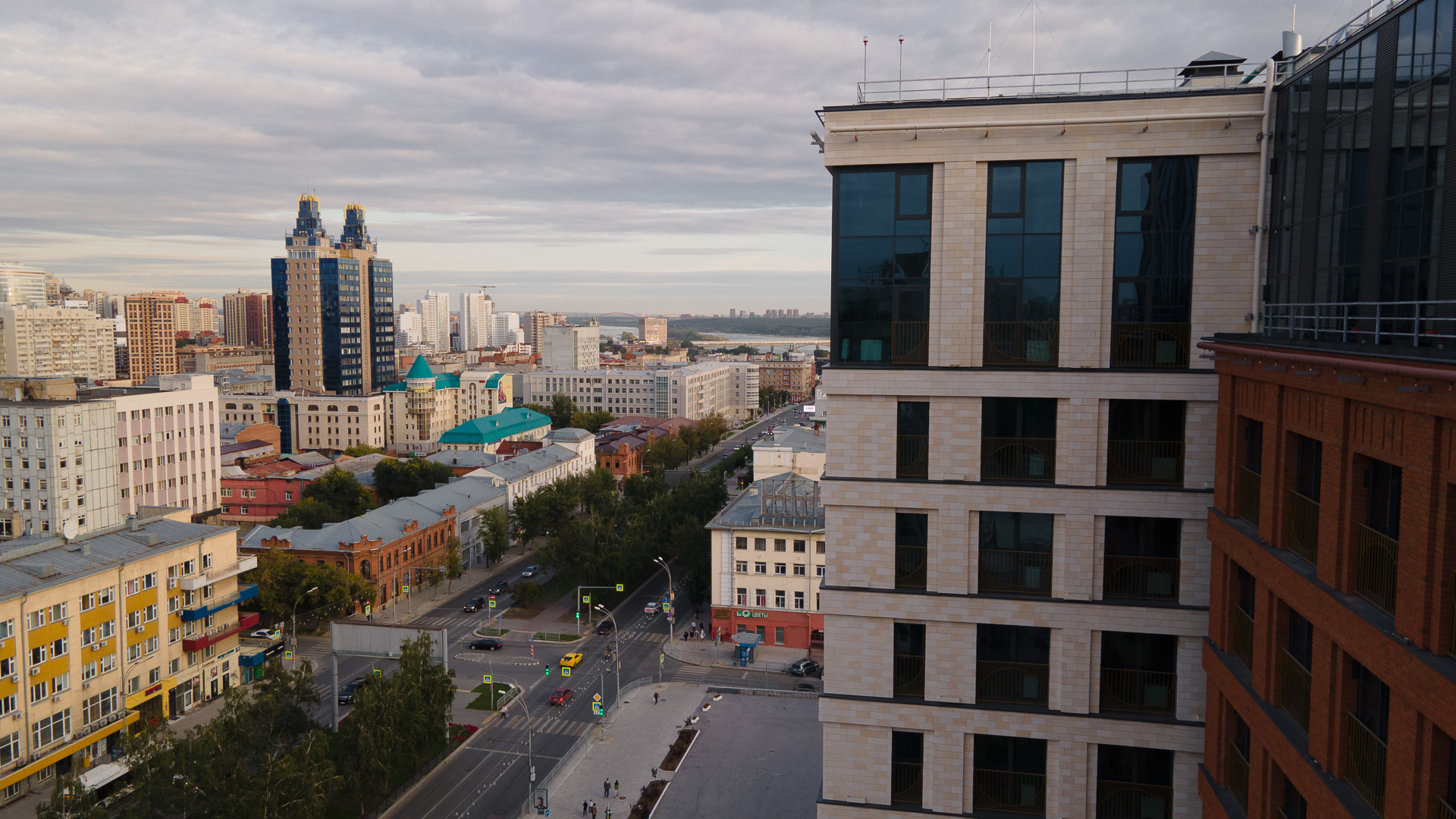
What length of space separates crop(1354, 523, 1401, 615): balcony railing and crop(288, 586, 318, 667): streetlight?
70.8 metres

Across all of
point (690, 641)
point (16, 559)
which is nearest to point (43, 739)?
point (16, 559)

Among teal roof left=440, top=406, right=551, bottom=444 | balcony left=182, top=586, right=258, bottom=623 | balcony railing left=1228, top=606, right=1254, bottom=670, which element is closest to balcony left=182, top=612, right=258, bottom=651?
balcony left=182, top=586, right=258, bottom=623

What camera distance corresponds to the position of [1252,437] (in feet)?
59.7

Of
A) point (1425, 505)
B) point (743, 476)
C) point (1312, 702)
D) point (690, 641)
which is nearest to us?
point (1425, 505)

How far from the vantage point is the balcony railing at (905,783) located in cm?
2150

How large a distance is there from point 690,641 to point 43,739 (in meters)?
45.2

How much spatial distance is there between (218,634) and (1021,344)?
64.6 metres

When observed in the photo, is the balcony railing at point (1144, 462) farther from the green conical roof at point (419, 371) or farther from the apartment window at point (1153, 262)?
the green conical roof at point (419, 371)

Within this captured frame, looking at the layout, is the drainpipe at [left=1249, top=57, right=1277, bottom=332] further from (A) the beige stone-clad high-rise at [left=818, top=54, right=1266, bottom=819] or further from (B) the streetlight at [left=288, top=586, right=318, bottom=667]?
(B) the streetlight at [left=288, top=586, right=318, bottom=667]

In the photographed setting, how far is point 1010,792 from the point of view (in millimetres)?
21109

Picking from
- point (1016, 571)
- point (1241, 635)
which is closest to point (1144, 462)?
point (1016, 571)

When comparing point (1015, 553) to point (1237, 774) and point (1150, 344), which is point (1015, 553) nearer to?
point (1150, 344)

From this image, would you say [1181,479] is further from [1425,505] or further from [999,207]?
[1425,505]

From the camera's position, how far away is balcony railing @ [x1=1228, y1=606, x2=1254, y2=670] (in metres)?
17.8
